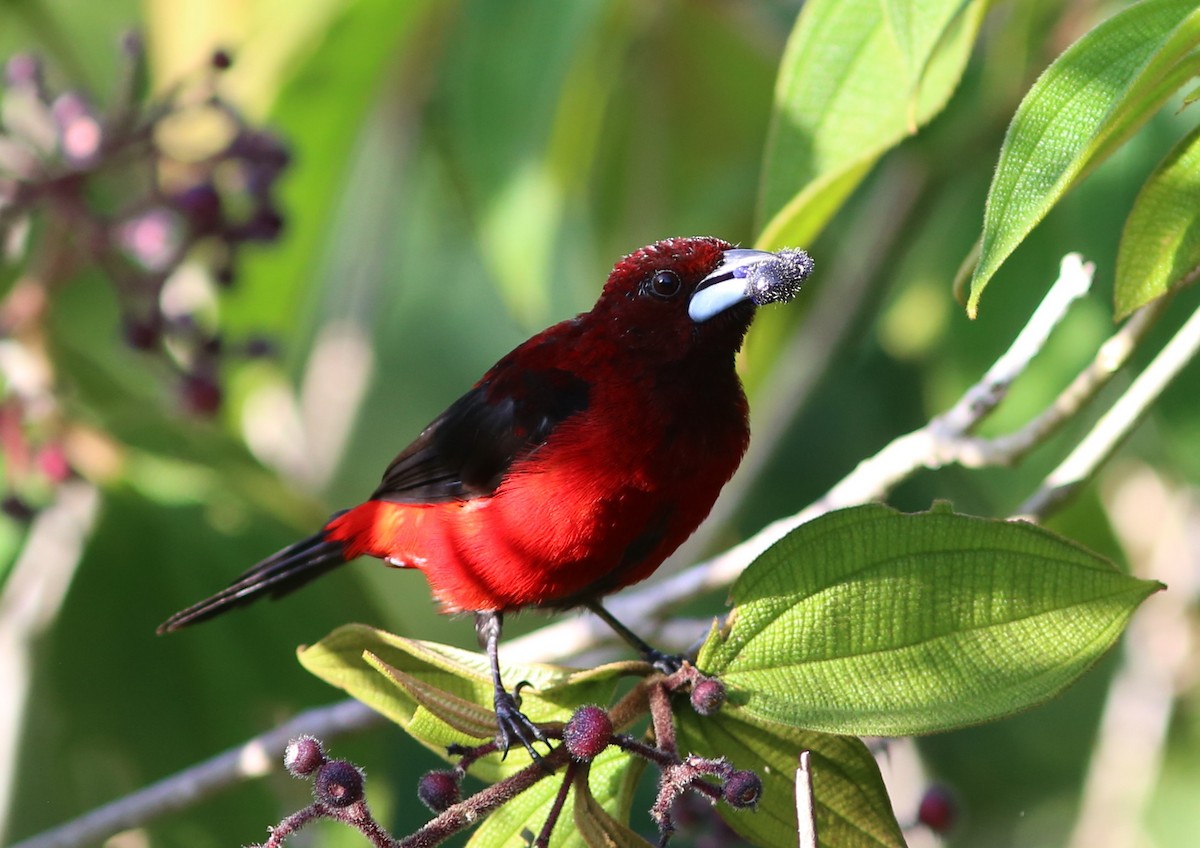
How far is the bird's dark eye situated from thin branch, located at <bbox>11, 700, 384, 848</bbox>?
0.86 m

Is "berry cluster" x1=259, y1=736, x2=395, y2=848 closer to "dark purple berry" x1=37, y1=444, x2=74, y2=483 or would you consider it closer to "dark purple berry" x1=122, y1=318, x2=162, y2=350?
"dark purple berry" x1=37, y1=444, x2=74, y2=483

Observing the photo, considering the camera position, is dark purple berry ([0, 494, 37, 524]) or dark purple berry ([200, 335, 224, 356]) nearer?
dark purple berry ([0, 494, 37, 524])

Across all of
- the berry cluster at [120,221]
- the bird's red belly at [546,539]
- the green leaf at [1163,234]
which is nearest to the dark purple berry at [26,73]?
the berry cluster at [120,221]

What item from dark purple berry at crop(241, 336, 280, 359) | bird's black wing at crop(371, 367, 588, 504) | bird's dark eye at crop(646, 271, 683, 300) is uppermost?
dark purple berry at crop(241, 336, 280, 359)

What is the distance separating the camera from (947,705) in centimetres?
164

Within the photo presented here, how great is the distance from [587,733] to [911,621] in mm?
416

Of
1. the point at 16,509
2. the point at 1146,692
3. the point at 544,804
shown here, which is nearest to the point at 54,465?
the point at 16,509

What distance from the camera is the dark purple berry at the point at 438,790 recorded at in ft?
5.73

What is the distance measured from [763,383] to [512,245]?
106 centimetres

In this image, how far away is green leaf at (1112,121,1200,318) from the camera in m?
1.68

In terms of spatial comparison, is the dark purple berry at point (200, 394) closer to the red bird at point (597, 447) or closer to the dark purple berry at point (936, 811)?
the red bird at point (597, 447)

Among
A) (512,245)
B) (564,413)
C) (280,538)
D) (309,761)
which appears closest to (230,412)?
(280,538)

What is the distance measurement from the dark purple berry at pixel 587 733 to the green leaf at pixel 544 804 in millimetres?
275

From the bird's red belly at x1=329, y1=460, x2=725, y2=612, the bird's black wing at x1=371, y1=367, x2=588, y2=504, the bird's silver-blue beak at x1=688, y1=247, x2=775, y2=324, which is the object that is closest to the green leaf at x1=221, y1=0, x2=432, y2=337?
the bird's black wing at x1=371, y1=367, x2=588, y2=504
